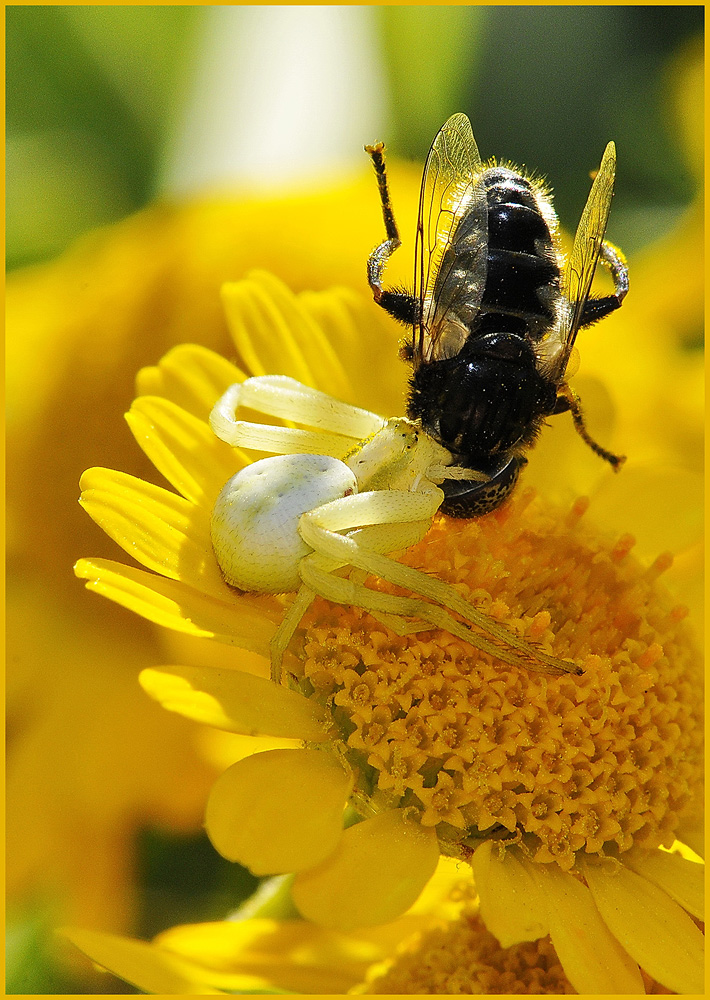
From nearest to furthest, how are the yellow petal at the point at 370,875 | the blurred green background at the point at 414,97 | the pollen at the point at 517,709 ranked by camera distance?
the yellow petal at the point at 370,875
the pollen at the point at 517,709
the blurred green background at the point at 414,97

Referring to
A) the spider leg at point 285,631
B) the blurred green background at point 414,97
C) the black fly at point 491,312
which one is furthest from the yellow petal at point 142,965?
the blurred green background at point 414,97

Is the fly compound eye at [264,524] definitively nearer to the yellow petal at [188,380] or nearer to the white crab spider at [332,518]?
the white crab spider at [332,518]

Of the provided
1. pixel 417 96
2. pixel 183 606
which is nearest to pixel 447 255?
pixel 183 606

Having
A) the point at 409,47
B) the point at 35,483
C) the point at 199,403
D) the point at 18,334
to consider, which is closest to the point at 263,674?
the point at 199,403

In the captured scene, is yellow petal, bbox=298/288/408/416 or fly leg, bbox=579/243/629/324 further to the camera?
yellow petal, bbox=298/288/408/416

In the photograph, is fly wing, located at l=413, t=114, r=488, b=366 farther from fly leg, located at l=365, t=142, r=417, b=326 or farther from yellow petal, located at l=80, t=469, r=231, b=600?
yellow petal, located at l=80, t=469, r=231, b=600

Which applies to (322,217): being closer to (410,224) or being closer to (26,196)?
(410,224)

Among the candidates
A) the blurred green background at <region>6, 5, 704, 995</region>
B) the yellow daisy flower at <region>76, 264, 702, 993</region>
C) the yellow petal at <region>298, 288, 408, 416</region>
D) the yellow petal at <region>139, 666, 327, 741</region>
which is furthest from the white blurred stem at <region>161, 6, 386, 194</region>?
the yellow petal at <region>139, 666, 327, 741</region>

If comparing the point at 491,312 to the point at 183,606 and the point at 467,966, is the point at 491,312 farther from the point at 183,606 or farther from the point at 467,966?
the point at 467,966
